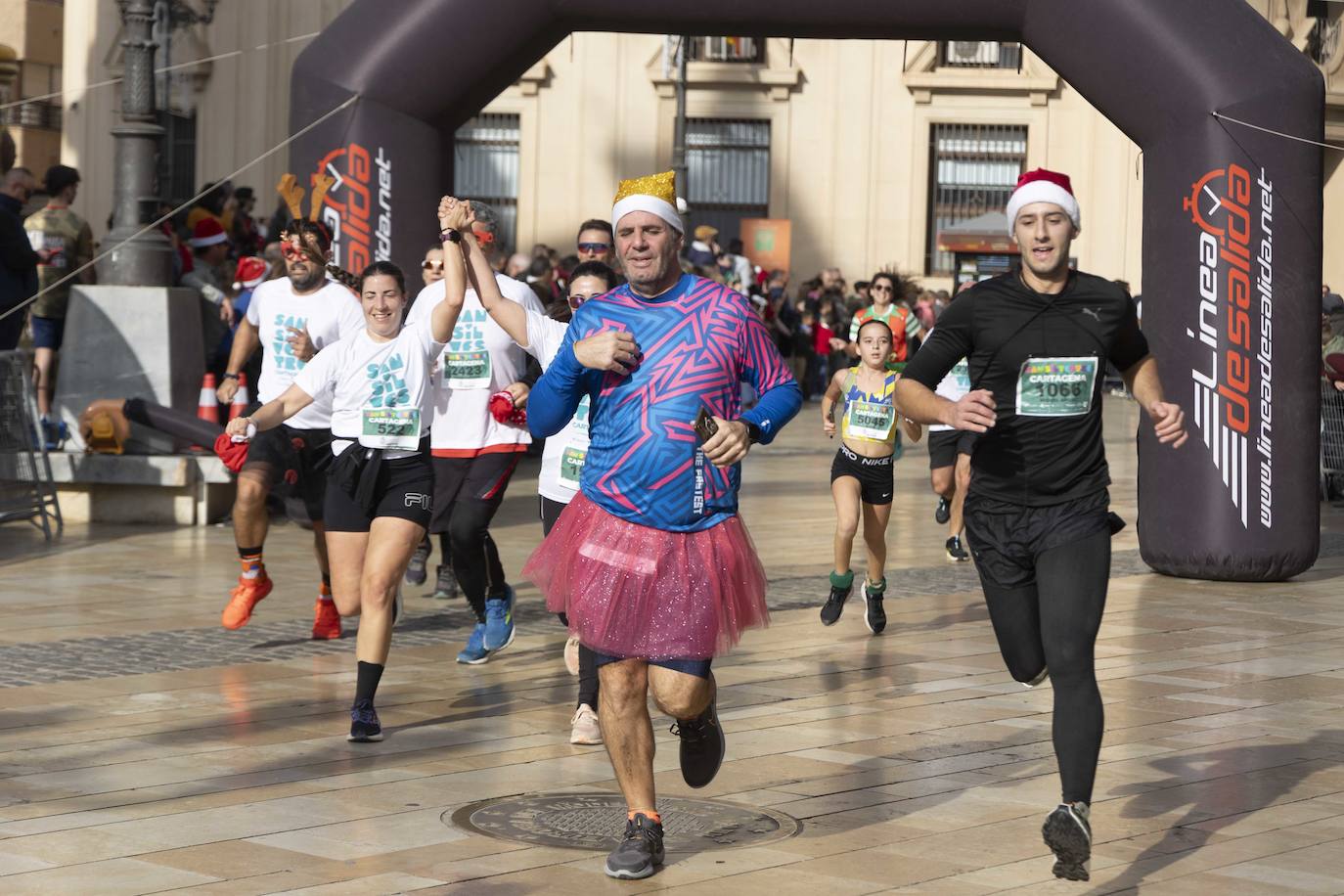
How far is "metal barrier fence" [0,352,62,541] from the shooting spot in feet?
43.9

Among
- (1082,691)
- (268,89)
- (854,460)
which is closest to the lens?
(1082,691)

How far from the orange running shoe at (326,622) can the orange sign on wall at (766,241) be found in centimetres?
2462

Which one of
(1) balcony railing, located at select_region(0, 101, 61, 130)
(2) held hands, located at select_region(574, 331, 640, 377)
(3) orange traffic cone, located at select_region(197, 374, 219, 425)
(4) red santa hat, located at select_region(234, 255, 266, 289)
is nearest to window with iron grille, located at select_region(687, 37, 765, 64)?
(1) balcony railing, located at select_region(0, 101, 61, 130)

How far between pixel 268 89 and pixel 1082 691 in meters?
33.2

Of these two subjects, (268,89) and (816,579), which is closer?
(816,579)

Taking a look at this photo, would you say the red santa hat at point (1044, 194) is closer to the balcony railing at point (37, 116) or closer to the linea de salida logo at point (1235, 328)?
the linea de salida logo at point (1235, 328)

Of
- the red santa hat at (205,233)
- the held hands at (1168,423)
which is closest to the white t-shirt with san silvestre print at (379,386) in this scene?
the held hands at (1168,423)

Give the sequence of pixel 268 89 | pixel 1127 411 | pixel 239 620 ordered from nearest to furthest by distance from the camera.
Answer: pixel 239 620, pixel 1127 411, pixel 268 89

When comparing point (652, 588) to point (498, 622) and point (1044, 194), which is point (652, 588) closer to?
point (1044, 194)

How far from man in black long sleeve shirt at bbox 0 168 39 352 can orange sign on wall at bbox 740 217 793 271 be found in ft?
68.6

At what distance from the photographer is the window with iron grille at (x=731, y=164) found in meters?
38.1

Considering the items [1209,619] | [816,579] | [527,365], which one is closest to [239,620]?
[527,365]

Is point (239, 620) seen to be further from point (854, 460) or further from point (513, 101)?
point (513, 101)

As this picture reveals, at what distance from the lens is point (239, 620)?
381 inches
